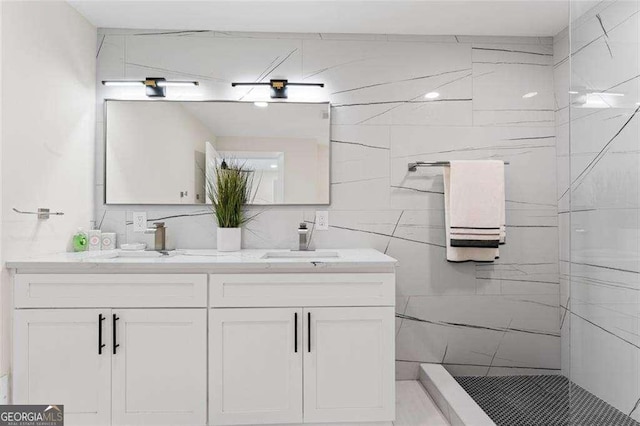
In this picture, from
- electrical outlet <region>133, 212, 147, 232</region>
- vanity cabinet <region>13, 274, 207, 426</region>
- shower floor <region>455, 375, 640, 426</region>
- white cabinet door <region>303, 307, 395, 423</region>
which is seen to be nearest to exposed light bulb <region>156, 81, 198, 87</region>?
electrical outlet <region>133, 212, 147, 232</region>

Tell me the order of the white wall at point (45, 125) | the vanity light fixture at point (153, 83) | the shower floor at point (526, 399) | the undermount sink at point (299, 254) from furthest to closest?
1. the vanity light fixture at point (153, 83)
2. the undermount sink at point (299, 254)
3. the shower floor at point (526, 399)
4. the white wall at point (45, 125)

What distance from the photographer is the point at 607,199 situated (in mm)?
1261

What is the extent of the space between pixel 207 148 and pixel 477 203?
1.65 metres

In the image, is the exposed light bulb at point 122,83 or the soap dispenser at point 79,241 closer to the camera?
the soap dispenser at point 79,241

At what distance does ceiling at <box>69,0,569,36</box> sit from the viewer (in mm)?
2252

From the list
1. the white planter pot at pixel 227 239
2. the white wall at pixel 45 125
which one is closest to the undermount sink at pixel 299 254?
the white planter pot at pixel 227 239

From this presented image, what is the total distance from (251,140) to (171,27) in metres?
0.84

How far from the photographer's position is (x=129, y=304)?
6.16 feet

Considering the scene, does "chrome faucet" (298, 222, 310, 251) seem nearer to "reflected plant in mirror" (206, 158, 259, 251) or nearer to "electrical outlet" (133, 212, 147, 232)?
"reflected plant in mirror" (206, 158, 259, 251)

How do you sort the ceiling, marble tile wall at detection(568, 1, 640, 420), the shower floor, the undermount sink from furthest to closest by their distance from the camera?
the undermount sink, the ceiling, the shower floor, marble tile wall at detection(568, 1, 640, 420)

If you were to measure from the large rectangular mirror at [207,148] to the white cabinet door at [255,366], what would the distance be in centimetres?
85

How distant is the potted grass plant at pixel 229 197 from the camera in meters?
2.41

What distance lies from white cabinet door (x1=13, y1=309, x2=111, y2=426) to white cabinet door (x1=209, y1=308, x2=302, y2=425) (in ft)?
1.62

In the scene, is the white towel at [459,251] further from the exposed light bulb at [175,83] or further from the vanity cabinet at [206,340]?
the exposed light bulb at [175,83]
